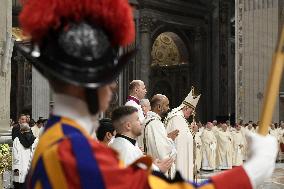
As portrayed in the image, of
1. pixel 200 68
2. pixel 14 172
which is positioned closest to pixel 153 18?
pixel 200 68

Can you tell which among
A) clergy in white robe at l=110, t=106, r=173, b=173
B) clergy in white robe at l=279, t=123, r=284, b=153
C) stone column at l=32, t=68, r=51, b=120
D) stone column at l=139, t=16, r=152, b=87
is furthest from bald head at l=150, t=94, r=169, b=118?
stone column at l=139, t=16, r=152, b=87

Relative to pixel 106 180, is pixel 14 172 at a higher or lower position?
lower

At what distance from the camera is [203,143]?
20250 mm

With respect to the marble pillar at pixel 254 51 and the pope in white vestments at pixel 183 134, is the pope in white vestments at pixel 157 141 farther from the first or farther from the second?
the marble pillar at pixel 254 51

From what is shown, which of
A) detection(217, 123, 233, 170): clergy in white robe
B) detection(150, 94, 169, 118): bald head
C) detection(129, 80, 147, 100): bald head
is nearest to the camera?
detection(129, 80, 147, 100): bald head

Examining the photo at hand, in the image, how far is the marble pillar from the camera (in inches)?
838

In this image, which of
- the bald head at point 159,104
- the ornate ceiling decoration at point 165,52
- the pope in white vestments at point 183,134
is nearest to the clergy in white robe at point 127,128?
the bald head at point 159,104

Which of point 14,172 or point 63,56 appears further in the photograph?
point 14,172

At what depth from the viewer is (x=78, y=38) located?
2.25m

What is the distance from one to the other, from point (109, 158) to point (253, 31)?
65.8 ft

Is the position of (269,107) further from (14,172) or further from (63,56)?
(14,172)

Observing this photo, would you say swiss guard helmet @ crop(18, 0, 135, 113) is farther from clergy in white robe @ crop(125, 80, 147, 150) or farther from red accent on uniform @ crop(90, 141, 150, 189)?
clergy in white robe @ crop(125, 80, 147, 150)

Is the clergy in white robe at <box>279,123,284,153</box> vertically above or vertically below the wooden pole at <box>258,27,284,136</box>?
below

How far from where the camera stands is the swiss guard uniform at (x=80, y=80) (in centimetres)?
212
